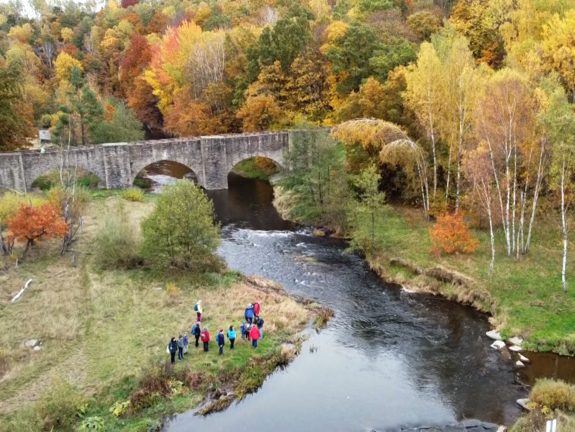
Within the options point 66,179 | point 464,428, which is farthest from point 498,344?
point 66,179

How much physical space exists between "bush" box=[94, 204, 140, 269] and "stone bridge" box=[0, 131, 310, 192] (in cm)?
1970

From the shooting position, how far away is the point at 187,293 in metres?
33.3

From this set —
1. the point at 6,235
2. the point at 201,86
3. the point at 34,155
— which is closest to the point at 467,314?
the point at 6,235

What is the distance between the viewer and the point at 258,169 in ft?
226

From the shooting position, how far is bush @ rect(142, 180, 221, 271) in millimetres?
34062

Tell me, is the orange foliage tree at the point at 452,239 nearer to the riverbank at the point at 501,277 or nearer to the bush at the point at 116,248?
the riverbank at the point at 501,277

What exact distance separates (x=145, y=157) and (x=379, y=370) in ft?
130

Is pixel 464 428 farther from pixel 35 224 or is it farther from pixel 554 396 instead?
pixel 35 224

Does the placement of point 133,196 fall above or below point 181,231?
above

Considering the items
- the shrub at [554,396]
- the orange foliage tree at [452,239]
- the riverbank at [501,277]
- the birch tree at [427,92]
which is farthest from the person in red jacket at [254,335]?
the birch tree at [427,92]

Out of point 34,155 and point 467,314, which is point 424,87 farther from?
point 34,155

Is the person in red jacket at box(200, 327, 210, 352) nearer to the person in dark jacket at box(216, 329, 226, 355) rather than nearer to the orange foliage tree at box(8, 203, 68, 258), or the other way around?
the person in dark jacket at box(216, 329, 226, 355)

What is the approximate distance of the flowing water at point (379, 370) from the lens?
75.0ft

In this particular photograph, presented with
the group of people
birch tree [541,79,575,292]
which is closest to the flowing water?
the group of people
